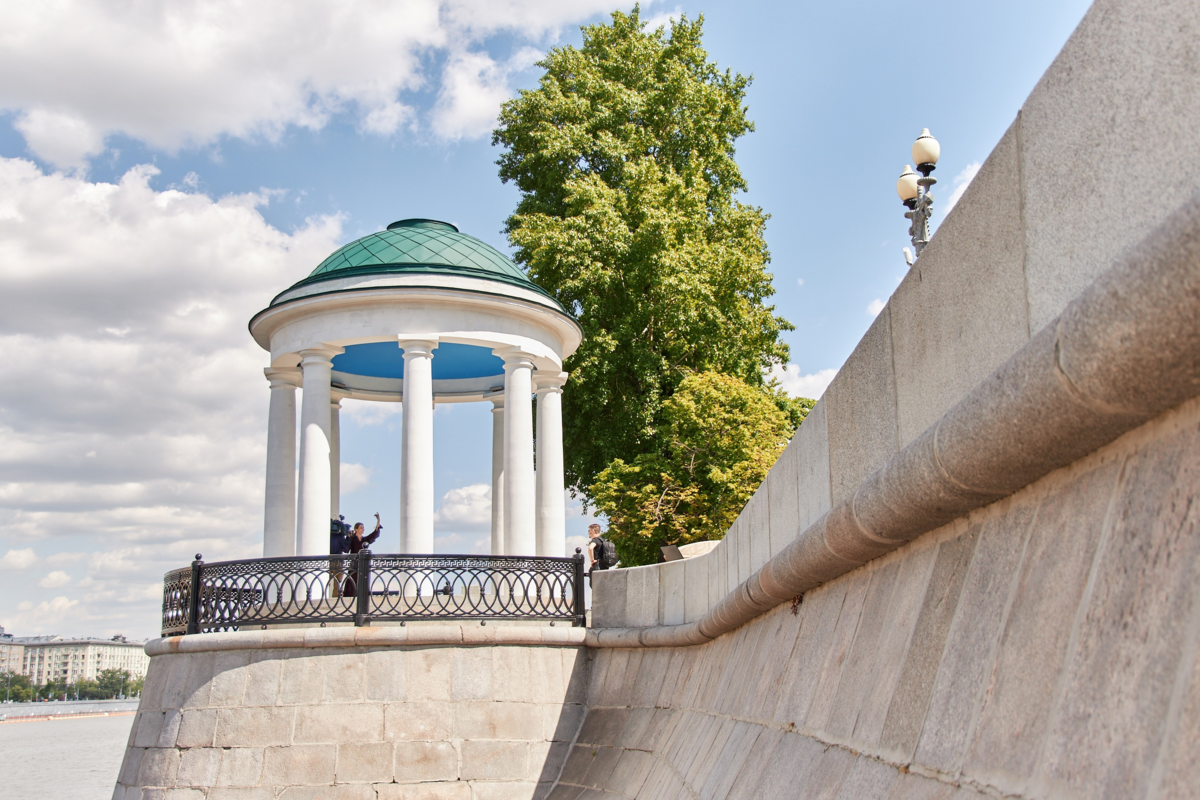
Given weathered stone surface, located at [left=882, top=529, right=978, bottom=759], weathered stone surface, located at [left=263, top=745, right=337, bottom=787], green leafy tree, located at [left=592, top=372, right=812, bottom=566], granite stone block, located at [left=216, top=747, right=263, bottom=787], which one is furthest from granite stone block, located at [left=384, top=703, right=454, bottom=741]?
weathered stone surface, located at [left=882, top=529, right=978, bottom=759]

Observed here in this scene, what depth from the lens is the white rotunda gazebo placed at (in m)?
15.0

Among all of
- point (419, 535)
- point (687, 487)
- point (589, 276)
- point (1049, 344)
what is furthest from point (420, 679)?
point (589, 276)

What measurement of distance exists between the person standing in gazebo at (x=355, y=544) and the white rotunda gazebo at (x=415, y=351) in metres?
0.66

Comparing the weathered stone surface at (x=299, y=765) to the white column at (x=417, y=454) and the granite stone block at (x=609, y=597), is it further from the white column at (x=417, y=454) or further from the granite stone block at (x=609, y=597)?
the granite stone block at (x=609, y=597)

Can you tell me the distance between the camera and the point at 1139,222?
2.39m

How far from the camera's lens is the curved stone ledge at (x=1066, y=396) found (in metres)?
1.87

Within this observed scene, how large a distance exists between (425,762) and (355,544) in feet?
15.9

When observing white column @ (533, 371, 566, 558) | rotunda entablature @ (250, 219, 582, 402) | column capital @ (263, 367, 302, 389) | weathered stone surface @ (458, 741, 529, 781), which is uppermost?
rotunda entablature @ (250, 219, 582, 402)

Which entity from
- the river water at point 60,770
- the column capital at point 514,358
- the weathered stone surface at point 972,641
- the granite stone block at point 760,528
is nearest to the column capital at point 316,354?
the column capital at point 514,358

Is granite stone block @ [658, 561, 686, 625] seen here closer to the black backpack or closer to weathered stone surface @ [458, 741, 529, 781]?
weathered stone surface @ [458, 741, 529, 781]

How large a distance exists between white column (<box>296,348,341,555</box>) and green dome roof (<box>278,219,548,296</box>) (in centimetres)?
134

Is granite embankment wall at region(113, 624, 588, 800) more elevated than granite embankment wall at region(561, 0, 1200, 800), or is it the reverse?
granite embankment wall at region(561, 0, 1200, 800)

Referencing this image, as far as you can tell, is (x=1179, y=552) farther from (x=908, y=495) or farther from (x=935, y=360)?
(x=935, y=360)

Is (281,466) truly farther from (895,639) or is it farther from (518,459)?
(895,639)
